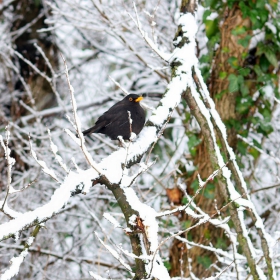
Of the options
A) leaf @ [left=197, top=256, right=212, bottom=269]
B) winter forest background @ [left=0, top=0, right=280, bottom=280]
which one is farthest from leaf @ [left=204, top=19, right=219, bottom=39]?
leaf @ [left=197, top=256, right=212, bottom=269]

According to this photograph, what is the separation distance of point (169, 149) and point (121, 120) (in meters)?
2.80

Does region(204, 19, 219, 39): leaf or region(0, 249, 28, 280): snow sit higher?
region(204, 19, 219, 39): leaf

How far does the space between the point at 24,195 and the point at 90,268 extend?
1.24m

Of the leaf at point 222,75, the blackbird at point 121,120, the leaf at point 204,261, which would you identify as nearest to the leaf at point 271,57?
the leaf at point 222,75

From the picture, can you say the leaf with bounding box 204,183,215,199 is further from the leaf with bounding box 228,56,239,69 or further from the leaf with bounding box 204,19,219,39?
the leaf with bounding box 204,19,219,39

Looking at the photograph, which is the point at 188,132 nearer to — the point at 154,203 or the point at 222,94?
the point at 222,94

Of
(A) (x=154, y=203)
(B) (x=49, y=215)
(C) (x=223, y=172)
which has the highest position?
(A) (x=154, y=203)

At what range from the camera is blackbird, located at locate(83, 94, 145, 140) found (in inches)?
155

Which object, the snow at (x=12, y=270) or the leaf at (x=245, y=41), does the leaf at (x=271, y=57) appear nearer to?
the leaf at (x=245, y=41)

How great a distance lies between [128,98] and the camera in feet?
13.6

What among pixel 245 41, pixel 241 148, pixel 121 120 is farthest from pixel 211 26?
pixel 121 120

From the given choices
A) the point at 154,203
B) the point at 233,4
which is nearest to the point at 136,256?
the point at 233,4

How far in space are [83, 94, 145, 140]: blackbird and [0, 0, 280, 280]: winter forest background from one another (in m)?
0.31

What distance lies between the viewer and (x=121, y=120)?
157 inches
